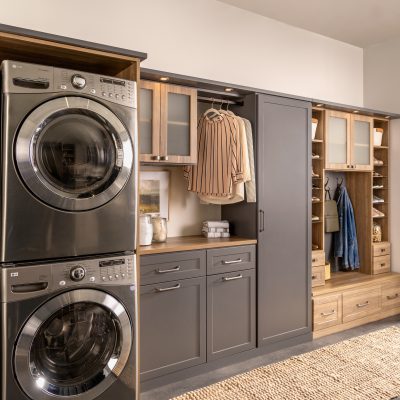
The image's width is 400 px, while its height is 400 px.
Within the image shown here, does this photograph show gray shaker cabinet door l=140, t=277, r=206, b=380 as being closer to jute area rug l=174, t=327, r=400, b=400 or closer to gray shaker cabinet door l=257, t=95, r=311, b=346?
jute area rug l=174, t=327, r=400, b=400

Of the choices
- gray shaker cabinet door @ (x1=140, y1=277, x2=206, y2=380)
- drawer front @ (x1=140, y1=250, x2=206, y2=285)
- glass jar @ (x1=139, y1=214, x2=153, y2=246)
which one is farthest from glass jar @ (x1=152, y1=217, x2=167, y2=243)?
gray shaker cabinet door @ (x1=140, y1=277, x2=206, y2=380)

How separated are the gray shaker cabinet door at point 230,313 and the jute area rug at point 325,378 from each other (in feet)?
0.81

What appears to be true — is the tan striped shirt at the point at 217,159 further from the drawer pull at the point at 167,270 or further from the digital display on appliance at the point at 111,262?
the digital display on appliance at the point at 111,262

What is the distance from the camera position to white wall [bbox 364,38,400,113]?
4.60 meters

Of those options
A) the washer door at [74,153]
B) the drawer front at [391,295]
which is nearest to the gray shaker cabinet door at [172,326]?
the washer door at [74,153]

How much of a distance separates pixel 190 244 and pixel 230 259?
1.21ft

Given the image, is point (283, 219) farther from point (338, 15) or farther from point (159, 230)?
point (338, 15)

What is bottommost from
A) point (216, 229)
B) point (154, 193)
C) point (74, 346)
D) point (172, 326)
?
point (172, 326)

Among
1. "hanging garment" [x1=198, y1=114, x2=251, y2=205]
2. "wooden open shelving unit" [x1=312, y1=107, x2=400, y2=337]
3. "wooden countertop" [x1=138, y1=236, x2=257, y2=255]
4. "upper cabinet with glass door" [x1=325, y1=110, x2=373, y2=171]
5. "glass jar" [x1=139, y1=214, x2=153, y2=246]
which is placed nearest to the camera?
"wooden countertop" [x1=138, y1=236, x2=257, y2=255]

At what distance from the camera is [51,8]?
9.59 feet

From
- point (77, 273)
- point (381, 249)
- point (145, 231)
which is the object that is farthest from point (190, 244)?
point (381, 249)

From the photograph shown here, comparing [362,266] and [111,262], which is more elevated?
[111,262]

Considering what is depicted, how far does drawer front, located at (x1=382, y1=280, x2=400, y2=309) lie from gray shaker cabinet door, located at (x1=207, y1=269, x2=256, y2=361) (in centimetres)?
180

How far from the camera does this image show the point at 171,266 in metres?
2.88
